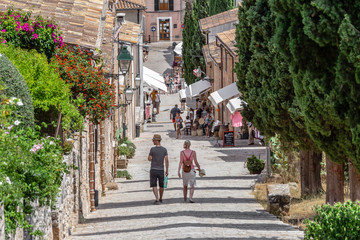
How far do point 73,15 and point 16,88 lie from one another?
6811 millimetres

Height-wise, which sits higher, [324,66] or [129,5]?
[129,5]

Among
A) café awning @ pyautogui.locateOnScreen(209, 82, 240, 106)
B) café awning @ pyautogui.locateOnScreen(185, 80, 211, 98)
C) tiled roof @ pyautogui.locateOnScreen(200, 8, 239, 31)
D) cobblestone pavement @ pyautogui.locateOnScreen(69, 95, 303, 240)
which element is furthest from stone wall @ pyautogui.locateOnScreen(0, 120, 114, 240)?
tiled roof @ pyautogui.locateOnScreen(200, 8, 239, 31)

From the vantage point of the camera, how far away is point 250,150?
31797 millimetres

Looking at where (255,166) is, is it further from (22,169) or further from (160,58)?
(160,58)

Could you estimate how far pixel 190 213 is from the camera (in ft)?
50.9

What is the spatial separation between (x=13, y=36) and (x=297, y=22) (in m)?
5.02

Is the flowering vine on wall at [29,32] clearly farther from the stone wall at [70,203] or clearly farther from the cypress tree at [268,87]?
the cypress tree at [268,87]

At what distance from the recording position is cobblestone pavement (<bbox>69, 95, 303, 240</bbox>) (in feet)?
43.7

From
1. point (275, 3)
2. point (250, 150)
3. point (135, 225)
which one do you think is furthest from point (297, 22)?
point (250, 150)

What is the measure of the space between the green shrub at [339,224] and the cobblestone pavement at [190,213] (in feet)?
10.3

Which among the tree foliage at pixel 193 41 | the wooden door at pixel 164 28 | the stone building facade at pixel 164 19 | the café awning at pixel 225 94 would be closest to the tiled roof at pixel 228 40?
the café awning at pixel 225 94

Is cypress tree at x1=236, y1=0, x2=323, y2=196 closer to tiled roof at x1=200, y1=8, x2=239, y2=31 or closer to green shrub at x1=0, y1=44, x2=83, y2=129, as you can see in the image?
green shrub at x1=0, y1=44, x2=83, y2=129

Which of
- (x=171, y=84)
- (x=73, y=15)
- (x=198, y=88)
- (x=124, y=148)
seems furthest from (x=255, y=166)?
(x=171, y=84)

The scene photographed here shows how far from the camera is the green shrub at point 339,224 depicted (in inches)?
376
